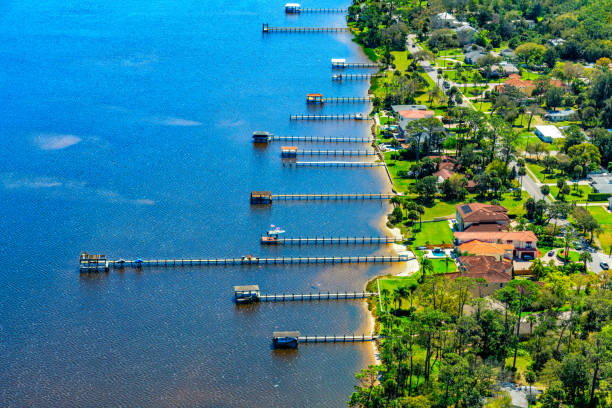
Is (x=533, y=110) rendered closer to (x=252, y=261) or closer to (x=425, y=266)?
(x=425, y=266)

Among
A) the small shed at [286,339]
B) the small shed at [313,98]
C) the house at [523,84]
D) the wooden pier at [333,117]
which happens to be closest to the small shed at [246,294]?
the small shed at [286,339]

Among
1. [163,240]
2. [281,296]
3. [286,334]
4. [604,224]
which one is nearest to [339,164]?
[163,240]

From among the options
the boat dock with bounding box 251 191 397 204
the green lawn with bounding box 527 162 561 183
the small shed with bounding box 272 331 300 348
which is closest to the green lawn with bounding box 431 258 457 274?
the boat dock with bounding box 251 191 397 204

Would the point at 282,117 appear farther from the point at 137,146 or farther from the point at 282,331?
the point at 282,331

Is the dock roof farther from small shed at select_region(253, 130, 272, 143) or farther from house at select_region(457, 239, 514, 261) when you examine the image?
small shed at select_region(253, 130, 272, 143)

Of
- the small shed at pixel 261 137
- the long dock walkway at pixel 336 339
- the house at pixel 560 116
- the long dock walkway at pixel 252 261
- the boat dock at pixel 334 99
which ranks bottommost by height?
the long dock walkway at pixel 336 339

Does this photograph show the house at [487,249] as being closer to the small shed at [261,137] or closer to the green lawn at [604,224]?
the green lawn at [604,224]
